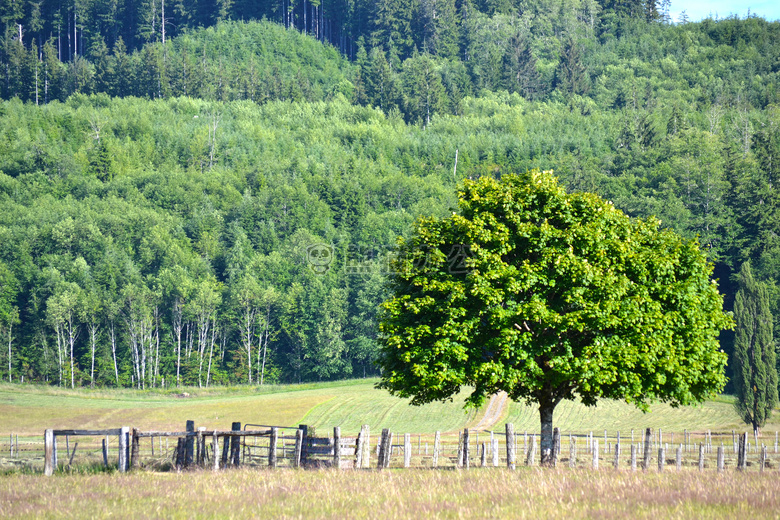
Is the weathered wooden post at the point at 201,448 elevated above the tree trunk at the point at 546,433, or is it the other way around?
the weathered wooden post at the point at 201,448

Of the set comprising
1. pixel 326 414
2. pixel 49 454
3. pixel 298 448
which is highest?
pixel 49 454

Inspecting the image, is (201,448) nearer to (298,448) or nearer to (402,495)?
(298,448)

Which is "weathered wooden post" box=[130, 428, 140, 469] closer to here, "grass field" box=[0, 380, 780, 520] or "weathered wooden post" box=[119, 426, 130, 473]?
"weathered wooden post" box=[119, 426, 130, 473]

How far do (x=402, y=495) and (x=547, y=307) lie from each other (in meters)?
19.0

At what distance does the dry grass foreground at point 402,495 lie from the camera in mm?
19516

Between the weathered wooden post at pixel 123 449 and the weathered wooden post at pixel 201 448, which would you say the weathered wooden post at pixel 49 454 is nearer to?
the weathered wooden post at pixel 123 449

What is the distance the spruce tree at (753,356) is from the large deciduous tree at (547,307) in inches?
1961

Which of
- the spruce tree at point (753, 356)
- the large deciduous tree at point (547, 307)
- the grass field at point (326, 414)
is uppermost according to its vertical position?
the large deciduous tree at point (547, 307)

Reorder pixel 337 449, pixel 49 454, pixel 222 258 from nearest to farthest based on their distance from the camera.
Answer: pixel 49 454
pixel 337 449
pixel 222 258

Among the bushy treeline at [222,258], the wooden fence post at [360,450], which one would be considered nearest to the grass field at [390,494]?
the wooden fence post at [360,450]

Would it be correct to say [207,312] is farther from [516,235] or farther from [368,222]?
[516,235]

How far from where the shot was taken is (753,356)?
93.7m

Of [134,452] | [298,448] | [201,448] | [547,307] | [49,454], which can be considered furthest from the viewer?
[547,307]

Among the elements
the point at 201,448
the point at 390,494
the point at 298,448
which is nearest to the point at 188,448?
the point at 201,448
